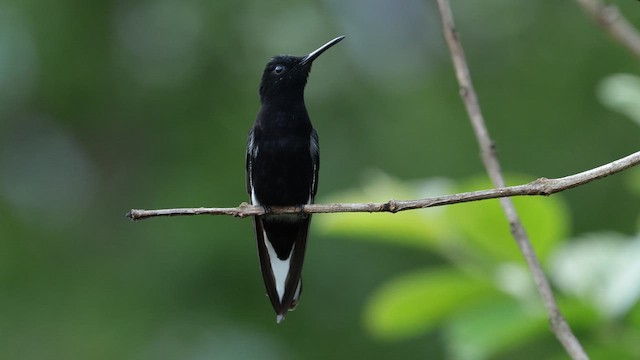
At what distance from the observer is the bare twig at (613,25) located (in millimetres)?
2105

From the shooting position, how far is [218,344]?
19.2ft

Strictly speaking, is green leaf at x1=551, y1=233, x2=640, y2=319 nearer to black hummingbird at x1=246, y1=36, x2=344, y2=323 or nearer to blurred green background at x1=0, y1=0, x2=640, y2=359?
black hummingbird at x1=246, y1=36, x2=344, y2=323

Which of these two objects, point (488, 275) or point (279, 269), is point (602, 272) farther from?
point (279, 269)

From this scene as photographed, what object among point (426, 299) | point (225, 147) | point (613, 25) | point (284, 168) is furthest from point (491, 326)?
point (225, 147)

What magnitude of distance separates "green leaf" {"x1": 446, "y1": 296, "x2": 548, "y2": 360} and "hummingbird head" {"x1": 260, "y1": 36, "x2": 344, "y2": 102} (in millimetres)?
2271

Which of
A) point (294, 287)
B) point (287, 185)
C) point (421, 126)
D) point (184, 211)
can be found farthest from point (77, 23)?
point (184, 211)

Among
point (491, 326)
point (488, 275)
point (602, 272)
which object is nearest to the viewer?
point (491, 326)

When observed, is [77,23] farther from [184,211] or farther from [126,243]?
[184,211]

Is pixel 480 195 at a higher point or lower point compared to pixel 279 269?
higher

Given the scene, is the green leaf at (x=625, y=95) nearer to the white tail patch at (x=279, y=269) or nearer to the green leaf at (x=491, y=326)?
the green leaf at (x=491, y=326)

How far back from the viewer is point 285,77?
4.66 metres

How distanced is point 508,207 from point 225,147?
168 inches

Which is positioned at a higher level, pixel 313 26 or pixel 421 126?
pixel 313 26

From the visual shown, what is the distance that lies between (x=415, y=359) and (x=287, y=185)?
208 centimetres
